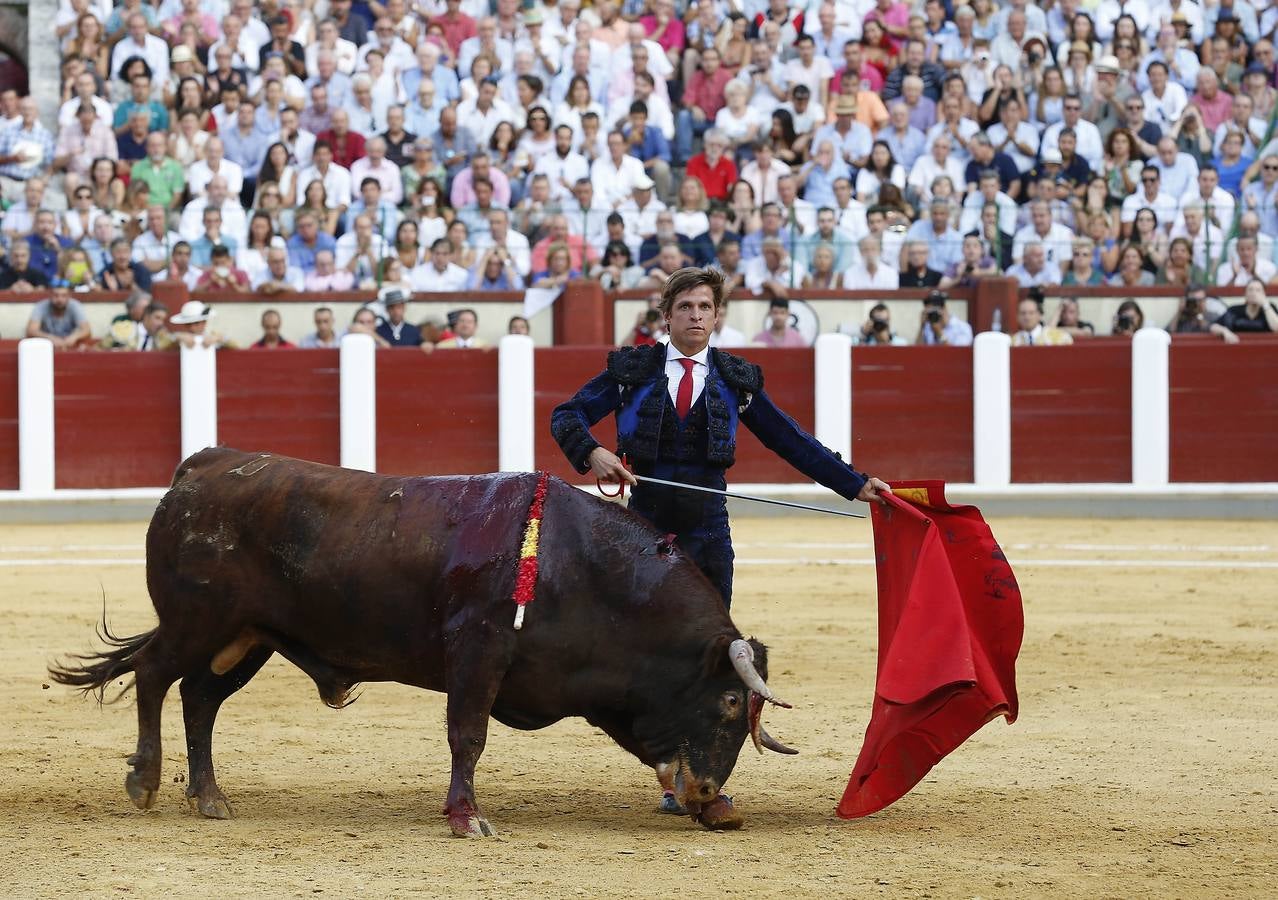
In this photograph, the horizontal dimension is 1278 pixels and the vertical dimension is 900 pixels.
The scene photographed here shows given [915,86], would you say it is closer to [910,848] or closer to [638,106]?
[638,106]

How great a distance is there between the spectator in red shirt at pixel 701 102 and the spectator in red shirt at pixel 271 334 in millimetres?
2842

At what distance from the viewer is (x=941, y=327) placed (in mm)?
12258

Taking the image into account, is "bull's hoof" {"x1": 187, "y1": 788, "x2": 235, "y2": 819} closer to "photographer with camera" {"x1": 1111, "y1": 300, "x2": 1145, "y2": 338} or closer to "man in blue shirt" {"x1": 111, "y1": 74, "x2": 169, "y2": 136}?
"photographer with camera" {"x1": 1111, "y1": 300, "x2": 1145, "y2": 338}

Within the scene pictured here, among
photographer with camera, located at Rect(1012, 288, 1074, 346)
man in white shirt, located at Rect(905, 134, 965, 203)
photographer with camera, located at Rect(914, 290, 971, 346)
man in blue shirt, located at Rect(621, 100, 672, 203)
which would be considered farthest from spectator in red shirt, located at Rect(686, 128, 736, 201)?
photographer with camera, located at Rect(1012, 288, 1074, 346)

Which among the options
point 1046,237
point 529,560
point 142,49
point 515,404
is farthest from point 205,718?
point 142,49

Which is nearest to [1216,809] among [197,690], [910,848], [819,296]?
[910,848]

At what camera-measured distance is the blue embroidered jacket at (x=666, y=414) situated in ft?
15.1

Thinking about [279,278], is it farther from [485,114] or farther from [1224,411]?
[1224,411]

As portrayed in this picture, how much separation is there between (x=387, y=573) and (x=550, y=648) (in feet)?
1.30

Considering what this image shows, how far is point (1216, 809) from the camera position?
4.58 meters

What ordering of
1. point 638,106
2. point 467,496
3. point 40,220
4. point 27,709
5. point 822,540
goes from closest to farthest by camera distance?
point 467,496 < point 27,709 < point 822,540 < point 40,220 < point 638,106

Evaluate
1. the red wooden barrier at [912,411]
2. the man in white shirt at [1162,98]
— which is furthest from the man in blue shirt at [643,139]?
the man in white shirt at [1162,98]

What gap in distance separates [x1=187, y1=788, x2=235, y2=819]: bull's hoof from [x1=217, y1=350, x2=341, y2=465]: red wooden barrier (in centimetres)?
764

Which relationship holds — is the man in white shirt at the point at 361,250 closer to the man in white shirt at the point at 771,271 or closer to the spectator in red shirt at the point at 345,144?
the spectator in red shirt at the point at 345,144
